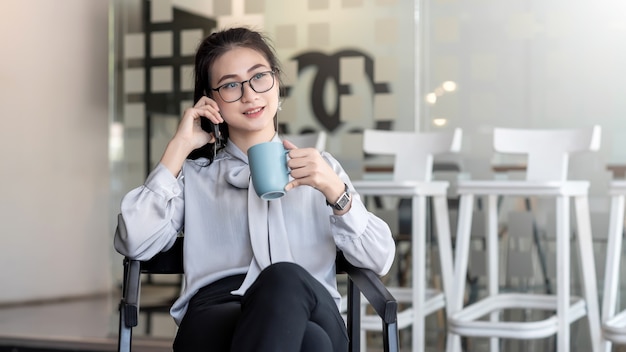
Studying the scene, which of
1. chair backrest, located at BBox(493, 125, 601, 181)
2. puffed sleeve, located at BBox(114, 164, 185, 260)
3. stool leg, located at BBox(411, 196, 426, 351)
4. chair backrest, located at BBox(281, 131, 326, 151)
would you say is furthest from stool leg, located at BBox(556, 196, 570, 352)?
puffed sleeve, located at BBox(114, 164, 185, 260)

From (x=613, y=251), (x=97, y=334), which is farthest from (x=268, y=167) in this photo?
(x=97, y=334)

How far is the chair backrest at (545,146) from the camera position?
3320mm

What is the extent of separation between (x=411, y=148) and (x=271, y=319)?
2.19m

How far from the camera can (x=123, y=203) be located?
181 centimetres

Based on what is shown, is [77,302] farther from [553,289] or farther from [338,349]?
[338,349]

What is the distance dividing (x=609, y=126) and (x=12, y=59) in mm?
3308

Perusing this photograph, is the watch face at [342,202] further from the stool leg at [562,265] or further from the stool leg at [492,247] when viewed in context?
the stool leg at [492,247]

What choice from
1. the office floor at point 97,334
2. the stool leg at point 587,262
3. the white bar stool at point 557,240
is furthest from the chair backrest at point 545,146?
the office floor at point 97,334

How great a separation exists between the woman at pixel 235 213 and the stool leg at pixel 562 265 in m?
1.43

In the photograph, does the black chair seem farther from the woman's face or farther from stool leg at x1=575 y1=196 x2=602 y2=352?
stool leg at x1=575 y1=196 x2=602 y2=352

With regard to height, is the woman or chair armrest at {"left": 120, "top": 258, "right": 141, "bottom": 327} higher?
the woman

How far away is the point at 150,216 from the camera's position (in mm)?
1794

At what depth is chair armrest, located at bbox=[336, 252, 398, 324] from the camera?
156 cm

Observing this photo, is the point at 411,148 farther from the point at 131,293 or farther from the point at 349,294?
the point at 131,293
